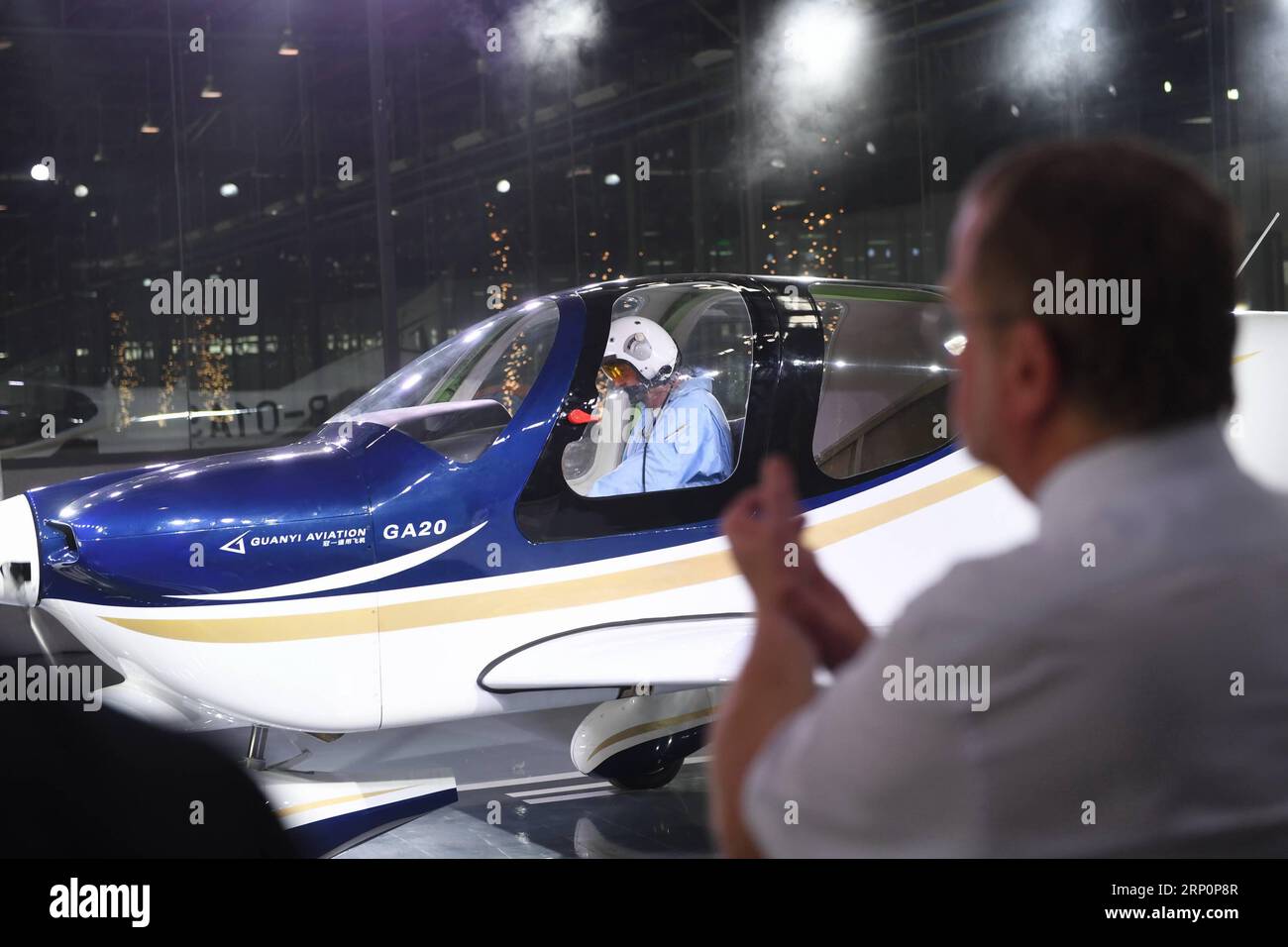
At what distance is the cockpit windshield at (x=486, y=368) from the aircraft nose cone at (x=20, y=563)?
891 millimetres

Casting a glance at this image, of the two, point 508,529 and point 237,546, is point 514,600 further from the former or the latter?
point 237,546

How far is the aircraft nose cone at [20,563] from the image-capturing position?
2.92 metres

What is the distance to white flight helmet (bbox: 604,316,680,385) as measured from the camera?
3.38m

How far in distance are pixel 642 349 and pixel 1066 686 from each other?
2.83m

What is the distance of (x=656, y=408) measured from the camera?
11.2 ft

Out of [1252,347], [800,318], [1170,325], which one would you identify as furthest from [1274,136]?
[1170,325]

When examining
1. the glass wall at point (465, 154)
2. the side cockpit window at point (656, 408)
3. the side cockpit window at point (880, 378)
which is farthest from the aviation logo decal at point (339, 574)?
the glass wall at point (465, 154)

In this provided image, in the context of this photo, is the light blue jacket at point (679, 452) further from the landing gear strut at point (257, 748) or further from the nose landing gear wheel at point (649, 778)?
the landing gear strut at point (257, 748)

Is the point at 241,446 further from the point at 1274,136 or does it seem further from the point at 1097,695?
the point at 1097,695

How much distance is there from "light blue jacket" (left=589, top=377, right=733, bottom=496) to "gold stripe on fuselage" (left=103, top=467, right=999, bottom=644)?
0.22 meters

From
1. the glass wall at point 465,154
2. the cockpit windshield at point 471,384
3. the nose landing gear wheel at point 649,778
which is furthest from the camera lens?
the glass wall at point 465,154

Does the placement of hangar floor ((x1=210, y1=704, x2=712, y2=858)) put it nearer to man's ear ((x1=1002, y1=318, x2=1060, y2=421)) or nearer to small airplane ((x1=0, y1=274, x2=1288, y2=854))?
small airplane ((x1=0, y1=274, x2=1288, y2=854))

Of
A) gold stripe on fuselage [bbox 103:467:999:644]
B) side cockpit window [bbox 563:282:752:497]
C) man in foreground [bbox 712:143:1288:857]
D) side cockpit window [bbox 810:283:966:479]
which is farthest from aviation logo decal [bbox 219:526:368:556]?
man in foreground [bbox 712:143:1288:857]

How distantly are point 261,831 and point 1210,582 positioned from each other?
2.70ft
